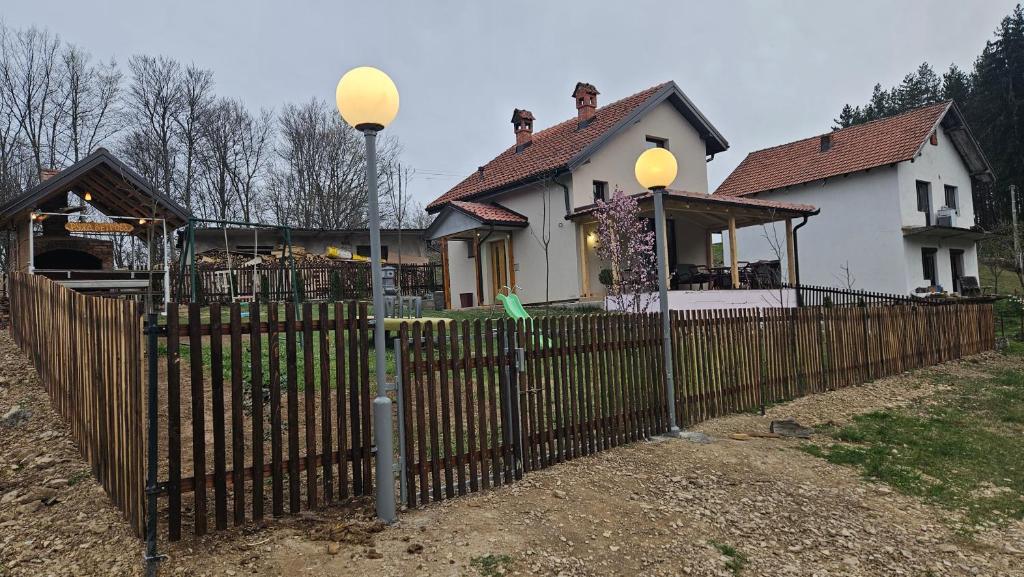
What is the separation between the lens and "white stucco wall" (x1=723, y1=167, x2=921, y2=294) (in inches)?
762

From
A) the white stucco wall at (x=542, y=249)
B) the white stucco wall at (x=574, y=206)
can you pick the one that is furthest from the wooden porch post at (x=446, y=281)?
the white stucco wall at (x=542, y=249)

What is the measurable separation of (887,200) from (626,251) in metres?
11.4

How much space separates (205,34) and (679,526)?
127 feet

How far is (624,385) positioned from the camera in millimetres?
5266

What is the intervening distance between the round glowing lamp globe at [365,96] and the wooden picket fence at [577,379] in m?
1.36

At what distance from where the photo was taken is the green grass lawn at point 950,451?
14.7 ft

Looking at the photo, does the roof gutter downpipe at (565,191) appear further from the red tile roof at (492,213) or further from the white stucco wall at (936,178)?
the white stucco wall at (936,178)

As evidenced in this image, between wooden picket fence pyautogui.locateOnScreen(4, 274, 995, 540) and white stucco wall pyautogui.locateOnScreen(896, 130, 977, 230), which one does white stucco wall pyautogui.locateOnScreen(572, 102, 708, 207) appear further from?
wooden picket fence pyautogui.locateOnScreen(4, 274, 995, 540)

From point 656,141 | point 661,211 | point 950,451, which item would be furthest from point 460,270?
point 950,451

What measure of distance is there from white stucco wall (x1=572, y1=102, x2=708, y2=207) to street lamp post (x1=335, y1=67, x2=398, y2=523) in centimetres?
1273

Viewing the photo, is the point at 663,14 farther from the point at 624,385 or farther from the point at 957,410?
the point at 624,385

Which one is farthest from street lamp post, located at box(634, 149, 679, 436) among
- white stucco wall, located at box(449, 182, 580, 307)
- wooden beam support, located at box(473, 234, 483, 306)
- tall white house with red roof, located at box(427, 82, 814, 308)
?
wooden beam support, located at box(473, 234, 483, 306)

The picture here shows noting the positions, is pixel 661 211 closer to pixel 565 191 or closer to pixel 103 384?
pixel 103 384

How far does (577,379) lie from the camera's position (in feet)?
15.9
